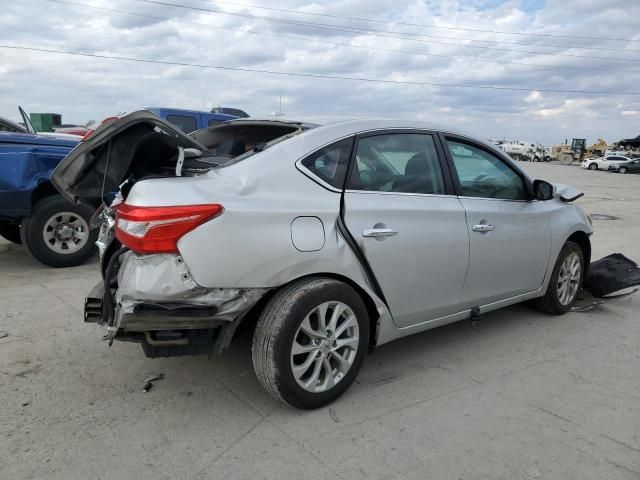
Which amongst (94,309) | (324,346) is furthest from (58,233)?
(324,346)

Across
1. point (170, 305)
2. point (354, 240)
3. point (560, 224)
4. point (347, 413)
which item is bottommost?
point (347, 413)

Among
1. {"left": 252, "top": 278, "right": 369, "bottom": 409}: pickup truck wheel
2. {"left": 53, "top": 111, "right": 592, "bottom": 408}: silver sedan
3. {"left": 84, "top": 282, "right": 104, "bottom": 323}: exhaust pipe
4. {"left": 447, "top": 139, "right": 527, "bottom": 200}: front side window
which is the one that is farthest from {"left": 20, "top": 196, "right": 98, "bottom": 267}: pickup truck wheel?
{"left": 447, "top": 139, "right": 527, "bottom": 200}: front side window

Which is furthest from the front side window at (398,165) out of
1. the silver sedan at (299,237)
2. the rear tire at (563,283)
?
the rear tire at (563,283)

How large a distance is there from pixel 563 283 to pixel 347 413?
2725 mm

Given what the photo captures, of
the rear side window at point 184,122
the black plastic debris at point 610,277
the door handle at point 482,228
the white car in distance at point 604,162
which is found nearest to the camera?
the door handle at point 482,228

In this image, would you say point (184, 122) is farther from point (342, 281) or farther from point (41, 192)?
point (342, 281)

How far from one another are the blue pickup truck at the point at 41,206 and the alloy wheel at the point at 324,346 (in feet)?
11.6

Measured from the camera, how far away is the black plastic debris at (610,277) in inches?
199

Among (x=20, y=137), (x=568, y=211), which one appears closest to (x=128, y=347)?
(x=20, y=137)

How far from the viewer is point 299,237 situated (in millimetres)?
2826

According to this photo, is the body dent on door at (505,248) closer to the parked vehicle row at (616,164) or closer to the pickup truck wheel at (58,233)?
the pickup truck wheel at (58,233)

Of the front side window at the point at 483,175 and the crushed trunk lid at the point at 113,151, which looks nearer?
the crushed trunk lid at the point at 113,151

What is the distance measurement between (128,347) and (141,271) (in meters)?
1.50

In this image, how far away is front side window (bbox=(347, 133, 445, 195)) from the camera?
3.22 meters
